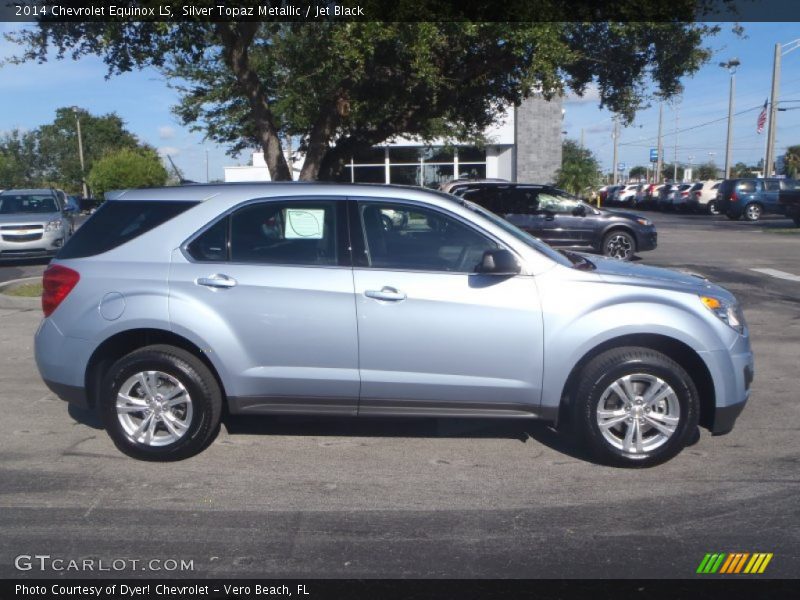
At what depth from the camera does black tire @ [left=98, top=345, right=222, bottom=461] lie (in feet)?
18.5

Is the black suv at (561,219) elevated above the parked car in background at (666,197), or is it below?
above

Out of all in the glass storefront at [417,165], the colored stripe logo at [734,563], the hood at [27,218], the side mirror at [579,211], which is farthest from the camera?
the glass storefront at [417,165]

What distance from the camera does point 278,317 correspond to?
5559 mm

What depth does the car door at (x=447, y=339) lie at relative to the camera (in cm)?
550

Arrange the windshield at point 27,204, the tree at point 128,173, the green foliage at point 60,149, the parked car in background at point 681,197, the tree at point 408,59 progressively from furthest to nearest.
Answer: the green foliage at point 60,149 → the parked car in background at point 681,197 → the tree at point 128,173 → the windshield at point 27,204 → the tree at point 408,59

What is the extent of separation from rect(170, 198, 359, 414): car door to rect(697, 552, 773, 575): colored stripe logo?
2.41m

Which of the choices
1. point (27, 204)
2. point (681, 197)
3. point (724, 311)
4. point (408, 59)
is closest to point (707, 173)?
point (681, 197)

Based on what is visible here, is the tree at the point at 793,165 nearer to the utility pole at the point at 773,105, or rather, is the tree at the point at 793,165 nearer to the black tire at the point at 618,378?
the utility pole at the point at 773,105

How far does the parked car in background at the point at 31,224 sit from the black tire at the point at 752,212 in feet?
86.7

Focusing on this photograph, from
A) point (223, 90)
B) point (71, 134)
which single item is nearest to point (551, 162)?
point (223, 90)

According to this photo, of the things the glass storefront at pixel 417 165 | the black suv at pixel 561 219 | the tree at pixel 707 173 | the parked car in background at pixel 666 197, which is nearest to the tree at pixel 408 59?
the black suv at pixel 561 219

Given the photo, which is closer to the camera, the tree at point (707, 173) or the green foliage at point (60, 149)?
the green foliage at point (60, 149)

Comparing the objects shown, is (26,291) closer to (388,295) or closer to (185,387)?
(185,387)

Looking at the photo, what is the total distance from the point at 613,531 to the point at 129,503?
2.90 metres
